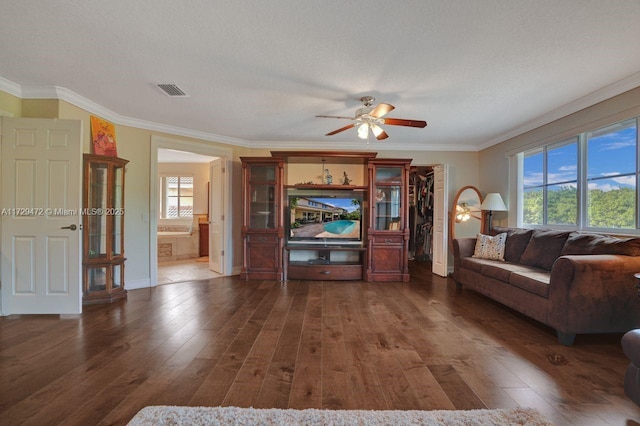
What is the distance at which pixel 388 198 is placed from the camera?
4.98 meters

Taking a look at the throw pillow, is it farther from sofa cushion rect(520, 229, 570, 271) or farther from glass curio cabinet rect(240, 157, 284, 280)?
glass curio cabinet rect(240, 157, 284, 280)

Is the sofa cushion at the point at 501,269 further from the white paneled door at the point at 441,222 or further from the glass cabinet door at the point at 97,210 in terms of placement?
the glass cabinet door at the point at 97,210

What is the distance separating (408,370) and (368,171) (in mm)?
3388

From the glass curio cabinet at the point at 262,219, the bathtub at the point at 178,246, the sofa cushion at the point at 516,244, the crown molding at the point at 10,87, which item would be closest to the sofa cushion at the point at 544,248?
the sofa cushion at the point at 516,244

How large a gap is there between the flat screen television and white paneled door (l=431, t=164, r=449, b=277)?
1500 mm

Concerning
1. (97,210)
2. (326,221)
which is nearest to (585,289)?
(326,221)

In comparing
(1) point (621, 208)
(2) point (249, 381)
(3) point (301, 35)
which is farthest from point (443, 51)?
(2) point (249, 381)

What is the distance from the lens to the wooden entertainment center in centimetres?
480

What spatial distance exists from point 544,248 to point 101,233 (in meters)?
5.45

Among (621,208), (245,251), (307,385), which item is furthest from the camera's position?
(245,251)

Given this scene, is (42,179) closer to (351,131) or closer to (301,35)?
(301,35)

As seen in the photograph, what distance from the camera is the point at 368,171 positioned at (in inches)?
192

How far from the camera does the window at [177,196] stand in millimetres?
8016

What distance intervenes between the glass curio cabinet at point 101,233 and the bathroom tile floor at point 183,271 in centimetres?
103
